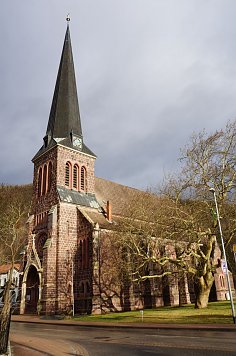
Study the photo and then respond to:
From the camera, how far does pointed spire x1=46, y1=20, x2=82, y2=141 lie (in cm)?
4219

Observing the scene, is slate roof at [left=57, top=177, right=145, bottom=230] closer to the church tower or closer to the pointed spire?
the church tower

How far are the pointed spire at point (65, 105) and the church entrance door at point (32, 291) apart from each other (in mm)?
17333

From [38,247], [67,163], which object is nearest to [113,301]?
[38,247]

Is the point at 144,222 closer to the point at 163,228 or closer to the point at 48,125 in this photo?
the point at 163,228

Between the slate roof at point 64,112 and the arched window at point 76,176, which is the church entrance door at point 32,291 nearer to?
the arched window at point 76,176

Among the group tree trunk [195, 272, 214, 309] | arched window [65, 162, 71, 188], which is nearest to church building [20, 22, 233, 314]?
arched window [65, 162, 71, 188]

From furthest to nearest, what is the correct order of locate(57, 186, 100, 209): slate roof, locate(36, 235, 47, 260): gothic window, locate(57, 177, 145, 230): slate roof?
locate(36, 235, 47, 260): gothic window < locate(57, 186, 100, 209): slate roof < locate(57, 177, 145, 230): slate roof

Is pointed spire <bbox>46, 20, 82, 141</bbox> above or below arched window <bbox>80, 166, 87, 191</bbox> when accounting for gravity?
above

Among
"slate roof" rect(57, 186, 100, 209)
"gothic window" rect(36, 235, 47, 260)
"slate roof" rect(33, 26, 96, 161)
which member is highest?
"slate roof" rect(33, 26, 96, 161)

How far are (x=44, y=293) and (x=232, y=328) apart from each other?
2113 centimetres

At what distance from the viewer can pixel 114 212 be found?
41.8 meters

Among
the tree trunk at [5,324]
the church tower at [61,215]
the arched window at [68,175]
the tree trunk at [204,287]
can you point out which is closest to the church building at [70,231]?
the church tower at [61,215]

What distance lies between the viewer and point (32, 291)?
1444 inches

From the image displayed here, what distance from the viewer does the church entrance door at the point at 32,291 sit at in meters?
35.5
